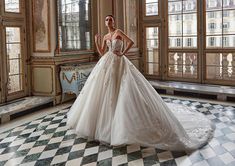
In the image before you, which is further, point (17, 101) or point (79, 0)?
point (79, 0)

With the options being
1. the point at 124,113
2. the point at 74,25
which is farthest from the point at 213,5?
the point at 124,113

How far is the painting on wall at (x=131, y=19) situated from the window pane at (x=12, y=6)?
8.58 feet

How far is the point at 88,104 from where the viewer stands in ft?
12.7

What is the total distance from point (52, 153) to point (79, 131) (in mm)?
535

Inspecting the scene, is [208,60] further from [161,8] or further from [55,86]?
[55,86]

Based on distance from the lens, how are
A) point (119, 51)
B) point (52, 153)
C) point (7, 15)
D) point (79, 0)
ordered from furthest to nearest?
point (79, 0) → point (7, 15) → point (119, 51) → point (52, 153)

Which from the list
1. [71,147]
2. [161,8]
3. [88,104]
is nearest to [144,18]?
[161,8]

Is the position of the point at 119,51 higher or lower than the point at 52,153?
higher

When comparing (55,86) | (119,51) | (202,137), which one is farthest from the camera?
(55,86)

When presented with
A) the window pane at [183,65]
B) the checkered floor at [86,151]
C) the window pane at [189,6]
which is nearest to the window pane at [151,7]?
the window pane at [189,6]

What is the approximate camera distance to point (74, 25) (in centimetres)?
644

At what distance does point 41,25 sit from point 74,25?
86 centimetres

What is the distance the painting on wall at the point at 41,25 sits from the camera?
5.73 meters

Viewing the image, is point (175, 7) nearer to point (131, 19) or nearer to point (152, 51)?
point (131, 19)
